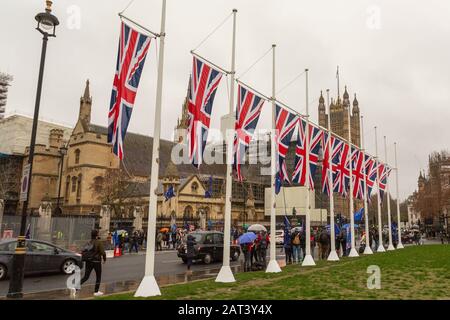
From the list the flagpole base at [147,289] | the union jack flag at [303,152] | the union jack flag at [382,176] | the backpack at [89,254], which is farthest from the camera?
the union jack flag at [382,176]

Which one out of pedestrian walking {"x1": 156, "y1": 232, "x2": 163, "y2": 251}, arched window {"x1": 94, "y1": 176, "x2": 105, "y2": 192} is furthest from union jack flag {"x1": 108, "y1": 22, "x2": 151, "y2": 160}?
arched window {"x1": 94, "y1": 176, "x2": 105, "y2": 192}

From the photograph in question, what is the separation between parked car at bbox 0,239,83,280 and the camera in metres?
16.1

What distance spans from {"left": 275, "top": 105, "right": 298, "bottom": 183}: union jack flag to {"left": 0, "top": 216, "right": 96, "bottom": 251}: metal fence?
21.4 m

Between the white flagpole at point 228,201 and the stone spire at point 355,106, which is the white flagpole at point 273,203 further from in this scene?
the stone spire at point 355,106

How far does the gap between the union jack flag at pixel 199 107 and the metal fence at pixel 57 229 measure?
22610mm

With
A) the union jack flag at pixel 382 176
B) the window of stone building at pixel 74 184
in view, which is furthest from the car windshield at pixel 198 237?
the window of stone building at pixel 74 184

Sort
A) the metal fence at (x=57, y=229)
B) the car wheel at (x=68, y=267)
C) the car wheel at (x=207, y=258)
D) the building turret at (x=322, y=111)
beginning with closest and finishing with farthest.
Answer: the car wheel at (x=68, y=267) < the car wheel at (x=207, y=258) < the metal fence at (x=57, y=229) < the building turret at (x=322, y=111)

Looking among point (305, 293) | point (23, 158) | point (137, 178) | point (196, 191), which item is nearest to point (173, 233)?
point (196, 191)

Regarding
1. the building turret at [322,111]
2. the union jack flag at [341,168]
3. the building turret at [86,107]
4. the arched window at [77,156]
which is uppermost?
the building turret at [322,111]

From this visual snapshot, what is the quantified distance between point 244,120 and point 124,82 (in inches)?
225

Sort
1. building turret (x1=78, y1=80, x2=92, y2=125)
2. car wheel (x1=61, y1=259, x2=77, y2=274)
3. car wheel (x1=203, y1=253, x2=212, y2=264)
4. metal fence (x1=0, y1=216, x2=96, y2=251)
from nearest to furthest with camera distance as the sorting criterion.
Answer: car wheel (x1=61, y1=259, x2=77, y2=274) < car wheel (x1=203, y1=253, x2=212, y2=264) < metal fence (x1=0, y1=216, x2=96, y2=251) < building turret (x1=78, y1=80, x2=92, y2=125)

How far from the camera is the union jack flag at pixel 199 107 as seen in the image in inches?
528

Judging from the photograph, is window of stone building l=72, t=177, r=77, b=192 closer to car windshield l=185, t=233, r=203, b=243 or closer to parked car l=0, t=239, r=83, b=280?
car windshield l=185, t=233, r=203, b=243
